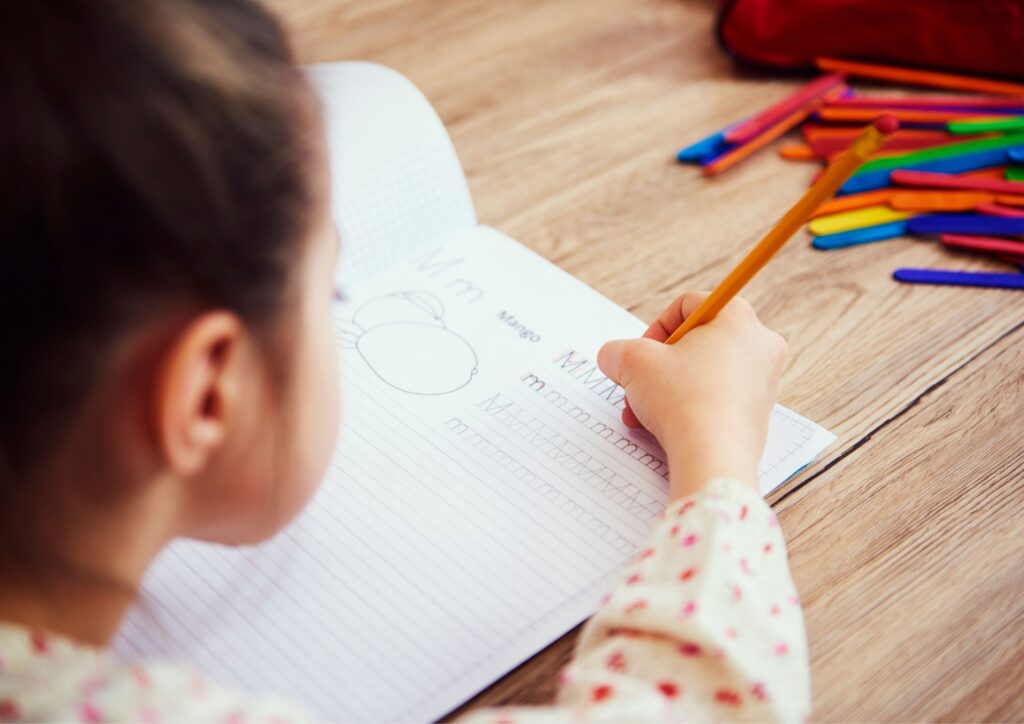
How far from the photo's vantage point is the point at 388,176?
25.5 inches

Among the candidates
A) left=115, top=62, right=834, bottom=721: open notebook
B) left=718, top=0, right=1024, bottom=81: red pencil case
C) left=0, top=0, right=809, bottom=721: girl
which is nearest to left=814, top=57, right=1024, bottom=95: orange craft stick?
left=718, top=0, right=1024, bottom=81: red pencil case

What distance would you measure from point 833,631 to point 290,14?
803 mm

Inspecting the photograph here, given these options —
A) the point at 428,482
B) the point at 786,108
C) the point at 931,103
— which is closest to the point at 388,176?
the point at 428,482

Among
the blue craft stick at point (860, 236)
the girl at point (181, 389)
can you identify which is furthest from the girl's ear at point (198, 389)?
the blue craft stick at point (860, 236)

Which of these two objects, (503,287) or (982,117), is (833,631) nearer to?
(503,287)

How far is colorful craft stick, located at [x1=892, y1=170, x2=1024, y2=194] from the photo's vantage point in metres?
0.70

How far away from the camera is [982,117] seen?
0.77 meters

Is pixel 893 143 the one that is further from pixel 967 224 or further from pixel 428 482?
pixel 428 482

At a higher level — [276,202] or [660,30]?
[276,202]

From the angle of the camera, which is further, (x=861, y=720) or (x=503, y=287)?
(x=503, y=287)

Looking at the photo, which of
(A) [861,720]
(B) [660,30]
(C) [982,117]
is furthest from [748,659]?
(B) [660,30]

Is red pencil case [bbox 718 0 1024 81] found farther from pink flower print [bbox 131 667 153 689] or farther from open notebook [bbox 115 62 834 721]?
pink flower print [bbox 131 667 153 689]

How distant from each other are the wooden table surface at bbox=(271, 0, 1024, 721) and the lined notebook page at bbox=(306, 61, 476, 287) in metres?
0.06

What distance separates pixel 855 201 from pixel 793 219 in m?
0.26
